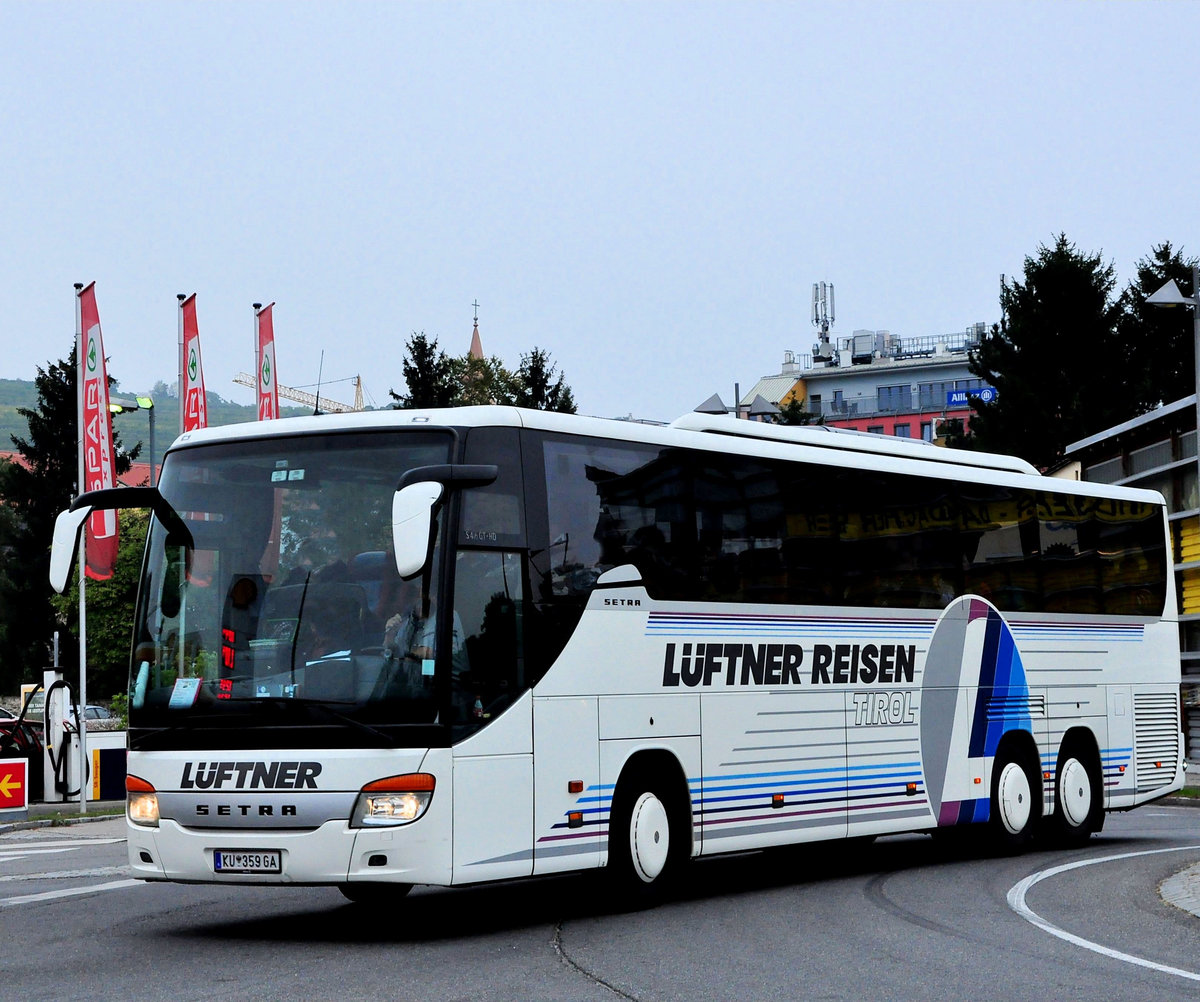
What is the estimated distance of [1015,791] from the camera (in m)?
17.2

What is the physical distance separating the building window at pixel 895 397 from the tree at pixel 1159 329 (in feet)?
268

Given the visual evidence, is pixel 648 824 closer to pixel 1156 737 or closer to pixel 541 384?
pixel 1156 737

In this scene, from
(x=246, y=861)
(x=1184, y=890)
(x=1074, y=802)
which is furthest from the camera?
(x=1074, y=802)

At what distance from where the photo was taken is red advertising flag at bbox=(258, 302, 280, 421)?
1304 inches

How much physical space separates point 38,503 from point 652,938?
72.9 meters

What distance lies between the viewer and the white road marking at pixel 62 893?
13.9m

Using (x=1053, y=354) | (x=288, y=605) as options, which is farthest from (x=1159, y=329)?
(x=288, y=605)

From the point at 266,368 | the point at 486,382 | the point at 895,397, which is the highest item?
the point at 895,397

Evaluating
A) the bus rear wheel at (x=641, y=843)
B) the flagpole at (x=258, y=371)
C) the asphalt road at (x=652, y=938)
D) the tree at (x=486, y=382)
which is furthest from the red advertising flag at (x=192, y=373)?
the tree at (x=486, y=382)

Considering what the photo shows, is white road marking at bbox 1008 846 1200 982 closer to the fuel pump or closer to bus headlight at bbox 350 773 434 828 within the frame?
bus headlight at bbox 350 773 434 828

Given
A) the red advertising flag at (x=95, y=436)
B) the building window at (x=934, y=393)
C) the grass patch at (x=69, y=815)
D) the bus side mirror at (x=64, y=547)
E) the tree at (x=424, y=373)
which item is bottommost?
the grass patch at (x=69, y=815)

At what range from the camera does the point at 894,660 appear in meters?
15.6

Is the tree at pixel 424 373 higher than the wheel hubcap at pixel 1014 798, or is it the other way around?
the tree at pixel 424 373

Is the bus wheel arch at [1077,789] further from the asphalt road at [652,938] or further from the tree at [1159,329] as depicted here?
the tree at [1159,329]
